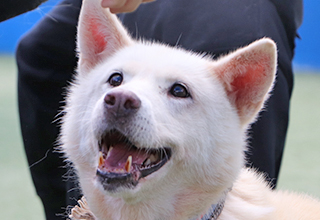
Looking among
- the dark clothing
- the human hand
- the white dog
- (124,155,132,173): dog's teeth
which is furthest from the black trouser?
(124,155,132,173): dog's teeth

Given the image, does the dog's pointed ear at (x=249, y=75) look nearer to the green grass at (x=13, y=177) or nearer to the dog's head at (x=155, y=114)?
the dog's head at (x=155, y=114)

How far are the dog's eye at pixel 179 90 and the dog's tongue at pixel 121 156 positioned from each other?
0.34m

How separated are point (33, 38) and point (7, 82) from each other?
8075 mm

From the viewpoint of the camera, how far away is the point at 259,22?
2895 mm

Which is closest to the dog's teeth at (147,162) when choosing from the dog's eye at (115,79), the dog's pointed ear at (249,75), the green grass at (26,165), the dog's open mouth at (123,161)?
the dog's open mouth at (123,161)

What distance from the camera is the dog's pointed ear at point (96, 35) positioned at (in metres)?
2.42

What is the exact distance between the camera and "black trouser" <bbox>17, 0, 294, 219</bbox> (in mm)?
2934

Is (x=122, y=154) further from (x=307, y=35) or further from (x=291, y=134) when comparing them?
(x=307, y=35)

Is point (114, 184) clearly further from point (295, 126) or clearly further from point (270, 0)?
point (295, 126)

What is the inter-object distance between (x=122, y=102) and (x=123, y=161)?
1.01ft

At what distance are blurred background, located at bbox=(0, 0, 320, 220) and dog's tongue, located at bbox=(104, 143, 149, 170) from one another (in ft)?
3.02

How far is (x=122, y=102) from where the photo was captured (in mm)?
1906

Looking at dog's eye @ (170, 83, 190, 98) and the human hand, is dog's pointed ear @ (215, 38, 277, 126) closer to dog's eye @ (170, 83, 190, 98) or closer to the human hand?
dog's eye @ (170, 83, 190, 98)

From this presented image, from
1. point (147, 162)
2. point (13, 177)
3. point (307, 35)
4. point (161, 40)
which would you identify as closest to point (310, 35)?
point (307, 35)
